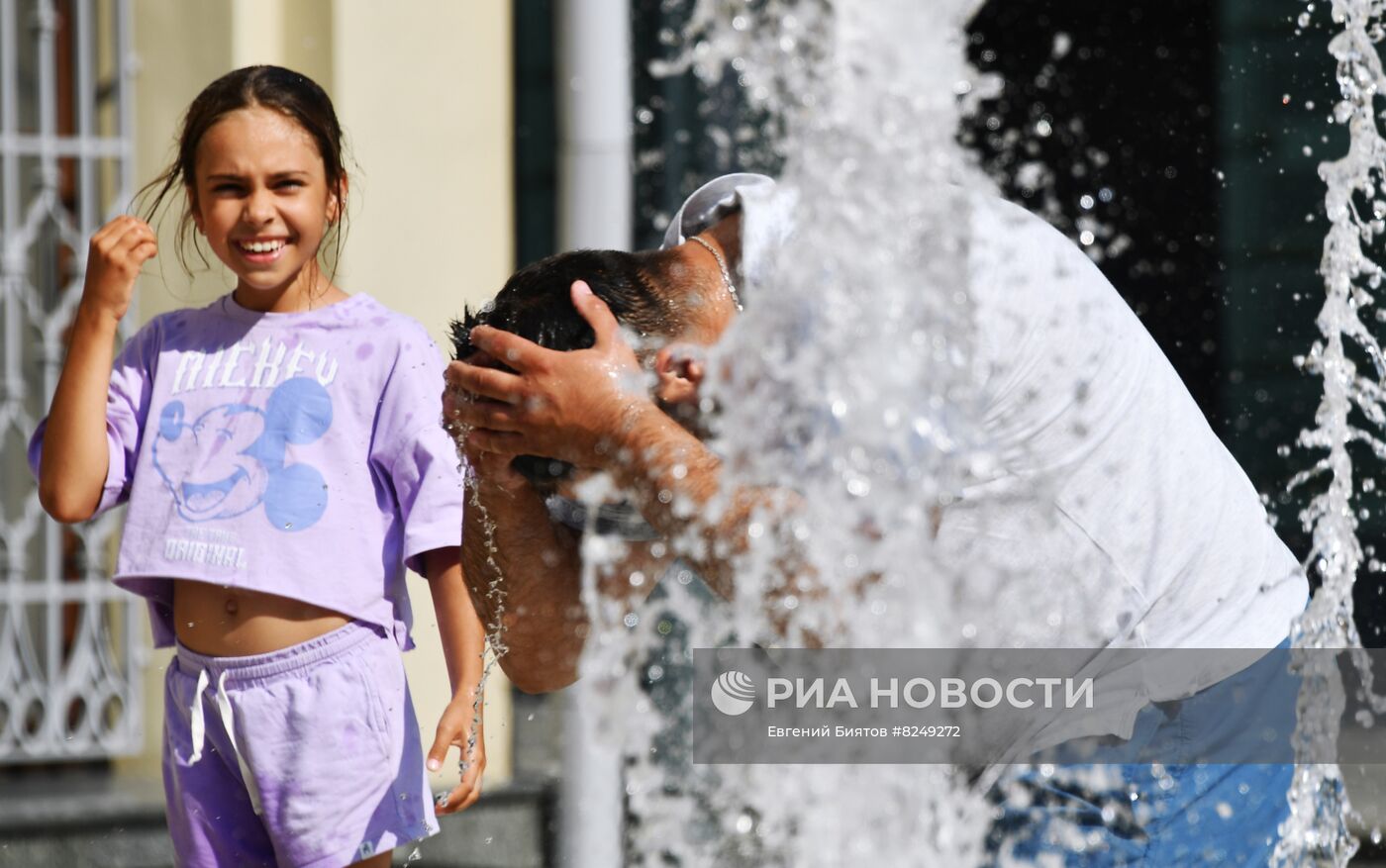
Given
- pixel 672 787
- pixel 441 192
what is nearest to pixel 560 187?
pixel 441 192

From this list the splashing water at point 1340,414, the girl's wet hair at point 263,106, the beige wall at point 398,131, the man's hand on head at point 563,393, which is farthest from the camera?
the beige wall at point 398,131

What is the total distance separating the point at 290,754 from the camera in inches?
90.8

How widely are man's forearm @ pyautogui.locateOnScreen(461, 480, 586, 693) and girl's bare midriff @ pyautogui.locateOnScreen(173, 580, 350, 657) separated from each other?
228 millimetres

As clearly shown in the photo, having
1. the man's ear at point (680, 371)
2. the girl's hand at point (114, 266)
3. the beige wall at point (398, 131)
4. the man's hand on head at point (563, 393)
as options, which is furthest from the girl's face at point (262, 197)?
the beige wall at point (398, 131)

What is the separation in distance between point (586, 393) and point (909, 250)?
0.38 m

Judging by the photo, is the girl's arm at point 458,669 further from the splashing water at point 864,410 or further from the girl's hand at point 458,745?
the splashing water at point 864,410

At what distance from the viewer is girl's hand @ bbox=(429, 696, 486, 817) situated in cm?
229

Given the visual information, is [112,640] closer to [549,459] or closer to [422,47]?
[422,47]

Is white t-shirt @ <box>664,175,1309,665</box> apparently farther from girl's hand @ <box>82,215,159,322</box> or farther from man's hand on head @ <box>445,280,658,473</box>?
girl's hand @ <box>82,215,159,322</box>

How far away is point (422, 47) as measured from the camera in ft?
14.4

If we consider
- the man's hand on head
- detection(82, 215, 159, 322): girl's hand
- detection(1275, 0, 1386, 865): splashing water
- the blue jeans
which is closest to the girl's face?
detection(82, 215, 159, 322): girl's hand

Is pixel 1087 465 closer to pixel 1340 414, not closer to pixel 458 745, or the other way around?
pixel 458 745

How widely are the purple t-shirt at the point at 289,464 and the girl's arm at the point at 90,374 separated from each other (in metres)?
0.07
